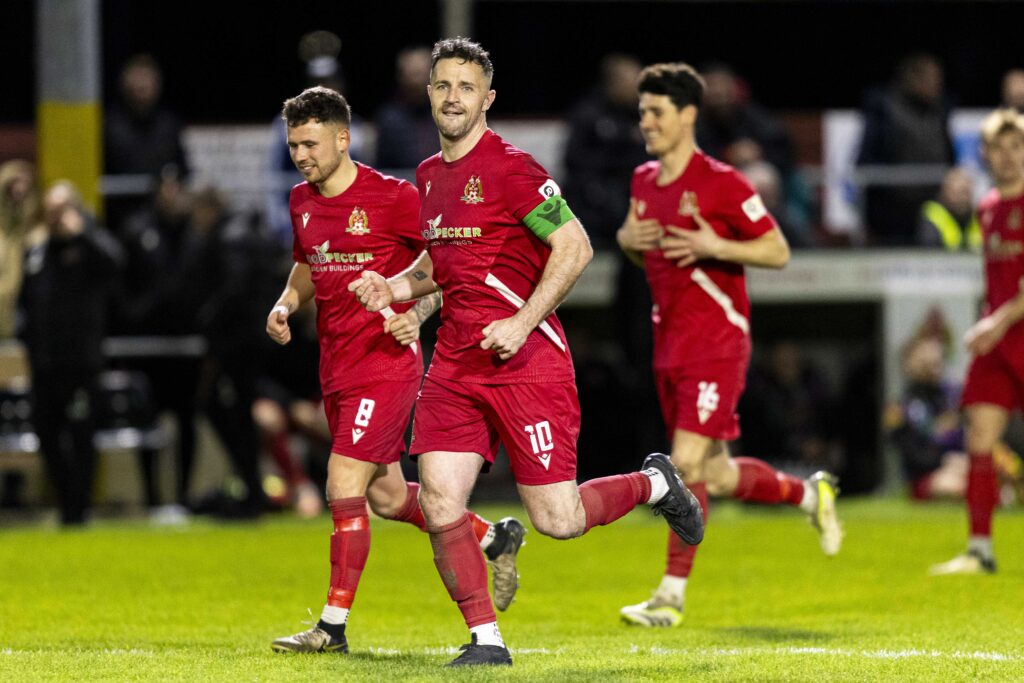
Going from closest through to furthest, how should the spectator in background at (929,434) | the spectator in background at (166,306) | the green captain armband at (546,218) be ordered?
the green captain armband at (546,218)
the spectator in background at (166,306)
the spectator in background at (929,434)

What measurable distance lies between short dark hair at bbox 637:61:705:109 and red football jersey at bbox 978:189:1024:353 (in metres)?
2.24

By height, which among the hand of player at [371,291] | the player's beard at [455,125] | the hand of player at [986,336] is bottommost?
the hand of player at [986,336]

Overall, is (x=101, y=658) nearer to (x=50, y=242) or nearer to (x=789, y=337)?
(x=50, y=242)

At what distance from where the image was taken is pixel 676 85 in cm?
879

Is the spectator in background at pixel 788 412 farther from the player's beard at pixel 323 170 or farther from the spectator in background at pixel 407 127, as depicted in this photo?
the player's beard at pixel 323 170

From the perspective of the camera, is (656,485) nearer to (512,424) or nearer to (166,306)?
(512,424)

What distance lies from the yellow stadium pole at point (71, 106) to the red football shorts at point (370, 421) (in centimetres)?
872

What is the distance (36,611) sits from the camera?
917 cm

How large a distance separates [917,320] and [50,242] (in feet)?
23.3

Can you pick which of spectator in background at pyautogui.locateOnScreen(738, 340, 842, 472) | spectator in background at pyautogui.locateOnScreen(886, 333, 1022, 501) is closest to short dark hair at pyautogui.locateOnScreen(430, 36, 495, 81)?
spectator in background at pyautogui.locateOnScreen(738, 340, 842, 472)

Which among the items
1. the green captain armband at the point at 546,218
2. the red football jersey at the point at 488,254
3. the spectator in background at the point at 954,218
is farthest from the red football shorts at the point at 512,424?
the spectator in background at the point at 954,218

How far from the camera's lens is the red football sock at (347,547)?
24.8 ft

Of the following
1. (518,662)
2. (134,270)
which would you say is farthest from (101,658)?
(134,270)

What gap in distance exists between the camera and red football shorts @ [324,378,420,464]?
25.3 ft
